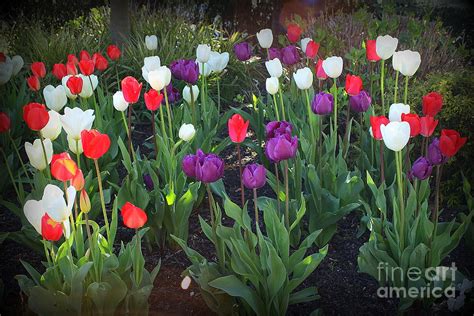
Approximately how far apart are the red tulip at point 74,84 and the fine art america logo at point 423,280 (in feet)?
5.09

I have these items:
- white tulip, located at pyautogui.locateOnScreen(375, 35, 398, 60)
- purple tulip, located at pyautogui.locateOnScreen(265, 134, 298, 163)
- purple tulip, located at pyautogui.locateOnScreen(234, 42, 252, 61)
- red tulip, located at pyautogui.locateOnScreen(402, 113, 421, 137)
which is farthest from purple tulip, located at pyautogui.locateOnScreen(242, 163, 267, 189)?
purple tulip, located at pyautogui.locateOnScreen(234, 42, 252, 61)

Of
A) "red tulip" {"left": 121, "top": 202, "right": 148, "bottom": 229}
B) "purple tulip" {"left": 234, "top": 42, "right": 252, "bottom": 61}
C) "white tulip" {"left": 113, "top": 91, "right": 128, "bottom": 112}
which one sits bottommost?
"purple tulip" {"left": 234, "top": 42, "right": 252, "bottom": 61}

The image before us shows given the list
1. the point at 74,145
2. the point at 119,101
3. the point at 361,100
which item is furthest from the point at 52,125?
the point at 361,100

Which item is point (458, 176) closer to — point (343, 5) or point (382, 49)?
point (382, 49)

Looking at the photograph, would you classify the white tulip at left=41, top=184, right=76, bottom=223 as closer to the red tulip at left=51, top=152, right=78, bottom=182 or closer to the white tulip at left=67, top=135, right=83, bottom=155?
the red tulip at left=51, top=152, right=78, bottom=182

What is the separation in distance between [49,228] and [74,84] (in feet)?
3.78

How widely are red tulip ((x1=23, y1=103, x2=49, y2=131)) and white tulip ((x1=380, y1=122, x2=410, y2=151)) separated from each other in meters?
1.19

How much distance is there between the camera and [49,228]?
193 centimetres

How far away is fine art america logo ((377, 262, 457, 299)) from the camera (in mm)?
2279

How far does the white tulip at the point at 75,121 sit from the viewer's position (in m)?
2.22

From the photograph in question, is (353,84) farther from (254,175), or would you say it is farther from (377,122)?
(254,175)

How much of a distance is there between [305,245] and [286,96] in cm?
165

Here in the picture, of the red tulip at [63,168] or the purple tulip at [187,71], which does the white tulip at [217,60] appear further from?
the red tulip at [63,168]

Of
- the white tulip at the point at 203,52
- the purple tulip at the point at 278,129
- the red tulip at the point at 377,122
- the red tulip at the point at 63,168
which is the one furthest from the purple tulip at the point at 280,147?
the white tulip at the point at 203,52
